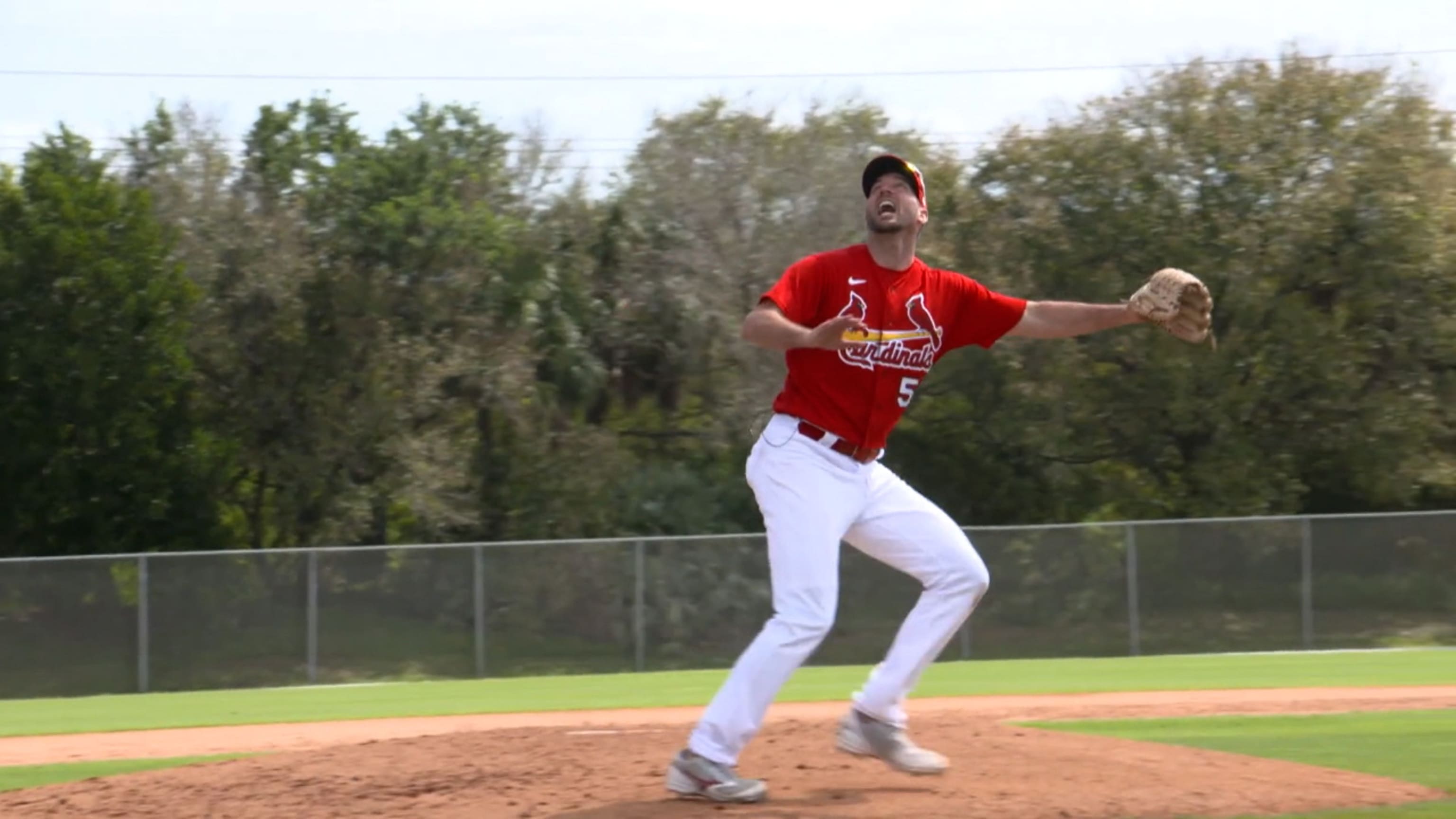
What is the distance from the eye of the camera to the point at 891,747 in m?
7.47

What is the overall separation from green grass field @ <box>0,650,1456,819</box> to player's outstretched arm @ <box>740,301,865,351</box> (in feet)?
13.1

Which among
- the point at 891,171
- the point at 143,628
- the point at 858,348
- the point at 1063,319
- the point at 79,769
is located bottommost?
the point at 79,769

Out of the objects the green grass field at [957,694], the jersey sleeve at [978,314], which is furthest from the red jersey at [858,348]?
the green grass field at [957,694]

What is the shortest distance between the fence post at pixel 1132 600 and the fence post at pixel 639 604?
18.3ft

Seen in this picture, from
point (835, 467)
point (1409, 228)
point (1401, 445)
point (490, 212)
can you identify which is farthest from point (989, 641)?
point (835, 467)

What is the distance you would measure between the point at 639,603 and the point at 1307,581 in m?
7.71

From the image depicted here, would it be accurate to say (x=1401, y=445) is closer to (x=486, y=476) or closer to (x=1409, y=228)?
(x=1409, y=228)

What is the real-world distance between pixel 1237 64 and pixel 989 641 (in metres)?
11.5

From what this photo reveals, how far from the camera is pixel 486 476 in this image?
29.1 m

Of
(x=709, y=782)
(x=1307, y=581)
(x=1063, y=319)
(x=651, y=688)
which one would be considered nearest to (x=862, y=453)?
(x=1063, y=319)

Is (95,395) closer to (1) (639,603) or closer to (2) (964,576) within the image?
(1) (639,603)

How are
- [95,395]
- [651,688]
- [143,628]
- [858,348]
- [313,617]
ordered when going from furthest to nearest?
[95,395] < [313,617] < [143,628] < [651,688] < [858,348]

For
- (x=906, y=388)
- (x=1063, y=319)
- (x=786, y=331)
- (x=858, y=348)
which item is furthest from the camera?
(x=1063, y=319)

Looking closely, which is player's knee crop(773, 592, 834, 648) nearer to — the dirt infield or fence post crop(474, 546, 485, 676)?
the dirt infield
